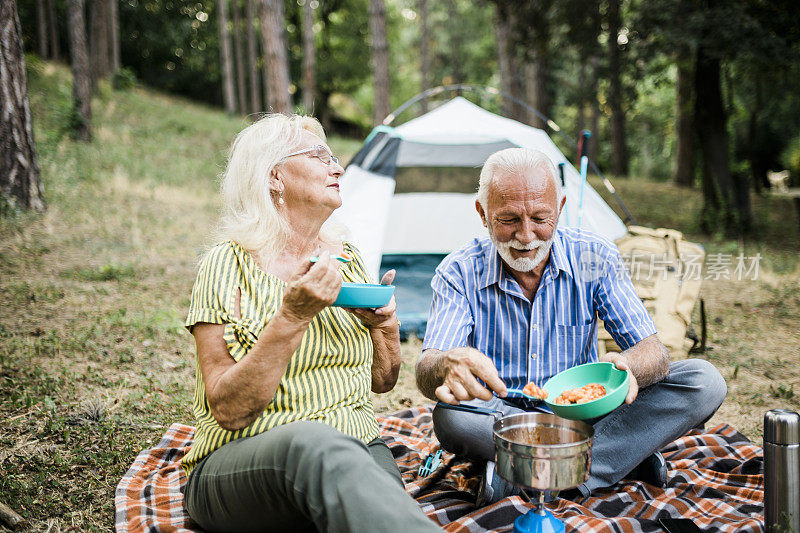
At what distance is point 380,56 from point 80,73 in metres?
4.55

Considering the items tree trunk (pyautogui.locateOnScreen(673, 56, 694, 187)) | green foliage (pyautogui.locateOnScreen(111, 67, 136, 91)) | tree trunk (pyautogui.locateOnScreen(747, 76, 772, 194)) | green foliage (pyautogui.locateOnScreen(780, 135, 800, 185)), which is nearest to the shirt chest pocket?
tree trunk (pyautogui.locateOnScreen(747, 76, 772, 194))

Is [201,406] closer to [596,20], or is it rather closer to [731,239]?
Answer: [731,239]

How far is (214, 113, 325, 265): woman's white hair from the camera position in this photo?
1891 mm

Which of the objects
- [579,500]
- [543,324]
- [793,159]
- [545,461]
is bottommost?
[579,500]

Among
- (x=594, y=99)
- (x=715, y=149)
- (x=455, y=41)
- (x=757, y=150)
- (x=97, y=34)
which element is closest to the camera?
(x=715, y=149)

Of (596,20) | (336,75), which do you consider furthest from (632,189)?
(336,75)

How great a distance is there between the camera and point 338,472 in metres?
1.39

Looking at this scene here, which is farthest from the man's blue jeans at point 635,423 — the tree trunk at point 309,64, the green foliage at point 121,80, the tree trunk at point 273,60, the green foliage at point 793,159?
the green foliage at point 121,80

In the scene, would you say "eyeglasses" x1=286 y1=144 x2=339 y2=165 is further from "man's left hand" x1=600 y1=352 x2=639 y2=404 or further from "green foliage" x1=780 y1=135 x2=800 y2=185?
"green foliage" x1=780 y1=135 x2=800 y2=185

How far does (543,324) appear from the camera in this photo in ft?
7.19

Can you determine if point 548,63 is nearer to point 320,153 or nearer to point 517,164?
point 517,164

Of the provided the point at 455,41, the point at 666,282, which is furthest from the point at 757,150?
the point at 666,282

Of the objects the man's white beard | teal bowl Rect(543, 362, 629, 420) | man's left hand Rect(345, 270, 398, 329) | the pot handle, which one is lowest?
the pot handle

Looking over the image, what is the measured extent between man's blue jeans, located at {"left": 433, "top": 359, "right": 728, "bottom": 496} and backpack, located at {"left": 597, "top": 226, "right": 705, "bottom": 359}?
59.0 inches
